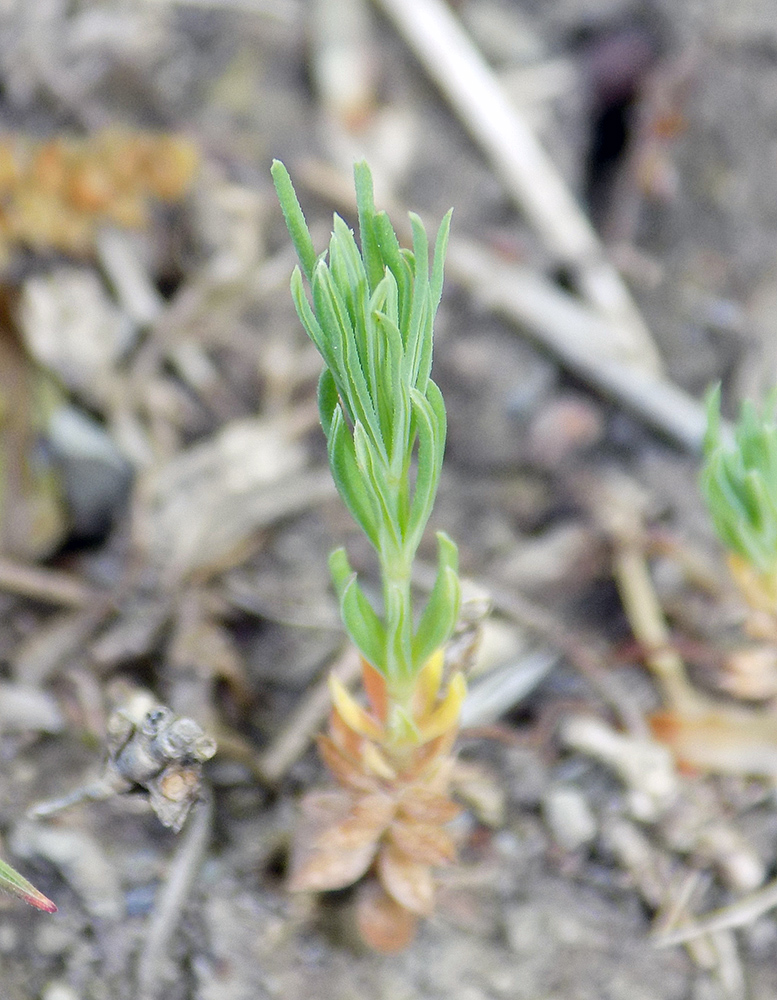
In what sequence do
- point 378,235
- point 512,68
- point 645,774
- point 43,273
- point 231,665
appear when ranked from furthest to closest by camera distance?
1. point 512,68
2. point 43,273
3. point 231,665
4. point 645,774
5. point 378,235

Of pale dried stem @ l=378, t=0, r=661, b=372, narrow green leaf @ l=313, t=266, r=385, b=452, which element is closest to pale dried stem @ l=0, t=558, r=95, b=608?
narrow green leaf @ l=313, t=266, r=385, b=452

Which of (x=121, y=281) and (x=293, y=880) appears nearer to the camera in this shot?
(x=293, y=880)

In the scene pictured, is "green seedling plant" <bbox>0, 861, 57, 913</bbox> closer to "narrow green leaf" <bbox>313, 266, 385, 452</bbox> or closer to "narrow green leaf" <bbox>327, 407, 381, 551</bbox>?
"narrow green leaf" <bbox>327, 407, 381, 551</bbox>

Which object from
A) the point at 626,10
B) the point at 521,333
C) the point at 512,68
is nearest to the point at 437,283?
the point at 521,333

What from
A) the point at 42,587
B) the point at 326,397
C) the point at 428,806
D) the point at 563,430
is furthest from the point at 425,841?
the point at 563,430

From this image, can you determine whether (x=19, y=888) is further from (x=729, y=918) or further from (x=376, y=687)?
(x=729, y=918)

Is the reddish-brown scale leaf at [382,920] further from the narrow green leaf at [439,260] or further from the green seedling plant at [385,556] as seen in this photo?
the narrow green leaf at [439,260]

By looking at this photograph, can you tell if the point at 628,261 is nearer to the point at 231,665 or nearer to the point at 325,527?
the point at 325,527
